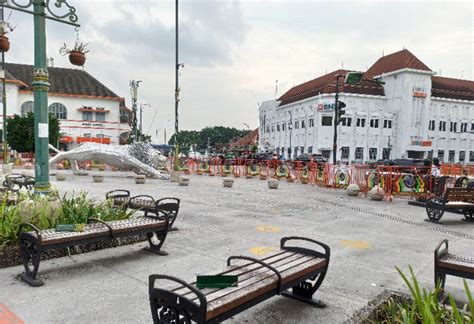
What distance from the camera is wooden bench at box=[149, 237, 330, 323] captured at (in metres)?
2.84

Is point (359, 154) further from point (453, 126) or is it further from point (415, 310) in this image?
point (415, 310)

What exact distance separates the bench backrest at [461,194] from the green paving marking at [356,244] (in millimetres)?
3997

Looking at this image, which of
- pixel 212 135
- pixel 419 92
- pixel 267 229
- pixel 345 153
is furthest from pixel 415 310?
pixel 212 135

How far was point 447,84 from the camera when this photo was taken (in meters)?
65.4

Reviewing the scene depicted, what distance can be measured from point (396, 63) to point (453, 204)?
190 ft

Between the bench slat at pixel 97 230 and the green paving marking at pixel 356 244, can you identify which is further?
the green paving marking at pixel 356 244

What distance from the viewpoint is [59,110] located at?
181 ft

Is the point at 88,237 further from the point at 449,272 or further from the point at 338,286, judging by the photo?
the point at 449,272

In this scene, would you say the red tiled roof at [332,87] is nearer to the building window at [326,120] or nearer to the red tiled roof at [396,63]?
the red tiled roof at [396,63]

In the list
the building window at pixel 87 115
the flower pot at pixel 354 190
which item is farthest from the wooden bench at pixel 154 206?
the building window at pixel 87 115

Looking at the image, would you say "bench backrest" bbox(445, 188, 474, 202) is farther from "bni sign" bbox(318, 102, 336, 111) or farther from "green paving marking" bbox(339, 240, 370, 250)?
"bni sign" bbox(318, 102, 336, 111)

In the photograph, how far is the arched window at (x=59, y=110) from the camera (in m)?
54.6

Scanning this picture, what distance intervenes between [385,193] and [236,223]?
8097 mm

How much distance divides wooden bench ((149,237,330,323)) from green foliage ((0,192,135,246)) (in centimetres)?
340
